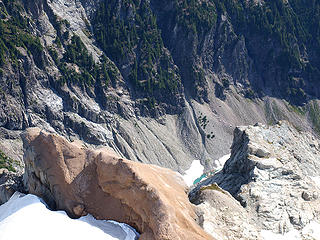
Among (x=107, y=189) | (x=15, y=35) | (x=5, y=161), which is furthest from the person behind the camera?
(x=15, y=35)

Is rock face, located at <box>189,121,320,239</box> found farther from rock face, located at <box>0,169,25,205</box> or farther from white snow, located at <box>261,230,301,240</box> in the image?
rock face, located at <box>0,169,25,205</box>

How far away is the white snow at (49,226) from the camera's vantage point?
104ft

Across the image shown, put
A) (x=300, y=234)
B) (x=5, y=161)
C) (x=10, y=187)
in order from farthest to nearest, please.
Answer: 1. (x=5, y=161)
2. (x=300, y=234)
3. (x=10, y=187)

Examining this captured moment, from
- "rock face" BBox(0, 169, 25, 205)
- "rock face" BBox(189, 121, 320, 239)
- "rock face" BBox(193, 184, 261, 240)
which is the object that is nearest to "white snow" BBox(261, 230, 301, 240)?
"rock face" BBox(189, 121, 320, 239)

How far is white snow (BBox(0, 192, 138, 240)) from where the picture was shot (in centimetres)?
3181

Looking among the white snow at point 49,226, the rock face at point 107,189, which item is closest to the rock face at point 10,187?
the rock face at point 107,189

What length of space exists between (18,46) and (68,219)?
169 meters

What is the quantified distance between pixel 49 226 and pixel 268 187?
95.3ft

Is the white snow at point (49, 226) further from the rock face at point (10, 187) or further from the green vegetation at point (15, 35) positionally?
Answer: the green vegetation at point (15, 35)

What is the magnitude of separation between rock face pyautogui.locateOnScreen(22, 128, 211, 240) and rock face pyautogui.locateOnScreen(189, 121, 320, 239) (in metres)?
10.1

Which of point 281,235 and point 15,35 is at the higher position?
point 281,235

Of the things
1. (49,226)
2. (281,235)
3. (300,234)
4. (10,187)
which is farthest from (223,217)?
(10,187)

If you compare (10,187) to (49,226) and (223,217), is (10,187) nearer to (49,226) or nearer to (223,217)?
(49,226)

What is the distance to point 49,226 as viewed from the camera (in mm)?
32719
